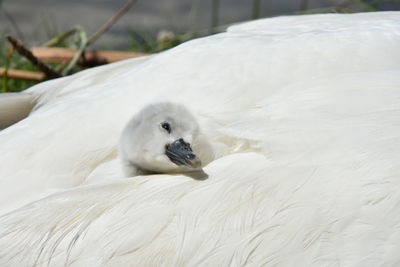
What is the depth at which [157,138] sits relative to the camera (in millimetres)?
1511

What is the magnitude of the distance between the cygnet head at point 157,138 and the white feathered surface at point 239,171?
38 millimetres

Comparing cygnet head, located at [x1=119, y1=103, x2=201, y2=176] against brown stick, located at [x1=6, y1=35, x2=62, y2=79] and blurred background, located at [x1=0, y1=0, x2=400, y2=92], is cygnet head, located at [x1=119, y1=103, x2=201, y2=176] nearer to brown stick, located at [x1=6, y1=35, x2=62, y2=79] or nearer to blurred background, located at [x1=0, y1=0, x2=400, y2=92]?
brown stick, located at [x1=6, y1=35, x2=62, y2=79]

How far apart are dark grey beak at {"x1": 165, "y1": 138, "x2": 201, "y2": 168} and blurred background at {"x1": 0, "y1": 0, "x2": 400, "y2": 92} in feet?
4.69

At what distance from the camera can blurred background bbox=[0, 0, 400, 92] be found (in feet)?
10.4

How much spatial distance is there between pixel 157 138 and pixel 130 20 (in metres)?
2.63

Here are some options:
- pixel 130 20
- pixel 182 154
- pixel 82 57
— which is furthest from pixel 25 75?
pixel 182 154

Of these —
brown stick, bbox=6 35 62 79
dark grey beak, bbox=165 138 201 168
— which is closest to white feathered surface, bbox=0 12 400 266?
dark grey beak, bbox=165 138 201 168

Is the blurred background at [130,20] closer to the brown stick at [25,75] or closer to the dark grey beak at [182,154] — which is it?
the brown stick at [25,75]

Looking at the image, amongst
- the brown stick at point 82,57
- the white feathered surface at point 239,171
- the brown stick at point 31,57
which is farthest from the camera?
the brown stick at point 82,57

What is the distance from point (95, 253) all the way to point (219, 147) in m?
0.30

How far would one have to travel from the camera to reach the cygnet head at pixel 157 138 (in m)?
1.44

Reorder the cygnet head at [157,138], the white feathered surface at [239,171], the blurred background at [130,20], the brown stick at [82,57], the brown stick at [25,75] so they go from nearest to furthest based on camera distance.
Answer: the white feathered surface at [239,171] → the cygnet head at [157,138] → the brown stick at [25,75] → the brown stick at [82,57] → the blurred background at [130,20]

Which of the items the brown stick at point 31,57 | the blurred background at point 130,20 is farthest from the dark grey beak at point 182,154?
the blurred background at point 130,20

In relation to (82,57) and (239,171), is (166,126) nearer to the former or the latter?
(239,171)
